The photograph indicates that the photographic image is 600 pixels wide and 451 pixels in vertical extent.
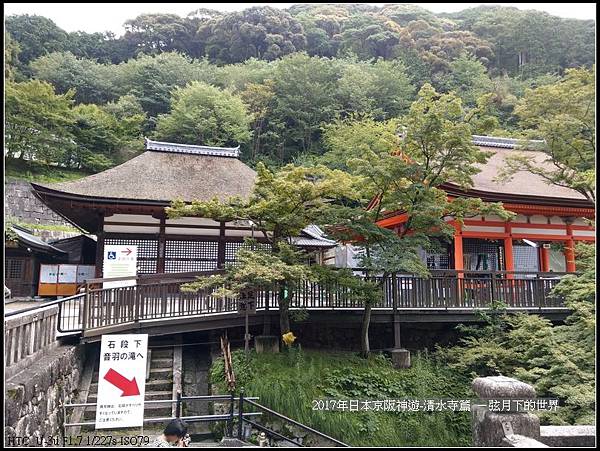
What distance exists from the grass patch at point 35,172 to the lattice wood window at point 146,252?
19499 millimetres

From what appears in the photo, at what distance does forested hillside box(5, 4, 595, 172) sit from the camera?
30281 mm

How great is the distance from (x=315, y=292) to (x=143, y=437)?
4.83 metres

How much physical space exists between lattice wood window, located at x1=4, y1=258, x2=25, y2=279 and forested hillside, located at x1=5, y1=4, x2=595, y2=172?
12.7 meters

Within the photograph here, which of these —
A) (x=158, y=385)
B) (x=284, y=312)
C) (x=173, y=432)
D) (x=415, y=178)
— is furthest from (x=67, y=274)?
(x=173, y=432)

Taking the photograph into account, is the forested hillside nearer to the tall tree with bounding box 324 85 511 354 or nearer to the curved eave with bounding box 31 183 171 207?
the tall tree with bounding box 324 85 511 354

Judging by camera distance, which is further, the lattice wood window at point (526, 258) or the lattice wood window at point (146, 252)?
the lattice wood window at point (526, 258)

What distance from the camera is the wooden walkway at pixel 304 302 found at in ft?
26.8

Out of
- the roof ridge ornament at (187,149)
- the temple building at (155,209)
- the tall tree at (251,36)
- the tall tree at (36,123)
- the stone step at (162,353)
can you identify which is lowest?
the stone step at (162,353)

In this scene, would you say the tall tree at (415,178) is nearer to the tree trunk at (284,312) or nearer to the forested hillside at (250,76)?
the tree trunk at (284,312)

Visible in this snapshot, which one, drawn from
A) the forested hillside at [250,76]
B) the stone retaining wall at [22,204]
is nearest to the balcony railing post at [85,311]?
the forested hillside at [250,76]

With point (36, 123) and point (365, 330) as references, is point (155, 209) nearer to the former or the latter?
point (365, 330)

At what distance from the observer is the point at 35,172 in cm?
2912

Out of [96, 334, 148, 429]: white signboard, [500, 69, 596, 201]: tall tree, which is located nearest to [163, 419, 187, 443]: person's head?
[96, 334, 148, 429]: white signboard

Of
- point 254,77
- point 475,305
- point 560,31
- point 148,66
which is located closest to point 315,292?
point 475,305
